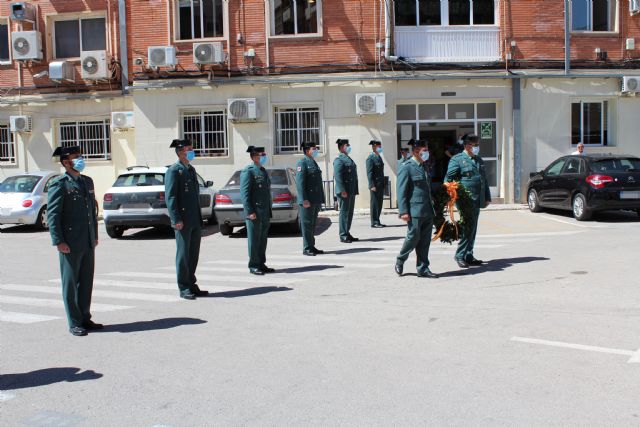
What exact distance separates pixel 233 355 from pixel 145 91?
16.4 metres

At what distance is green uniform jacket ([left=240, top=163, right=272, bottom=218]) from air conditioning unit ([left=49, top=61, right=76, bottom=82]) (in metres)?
13.8

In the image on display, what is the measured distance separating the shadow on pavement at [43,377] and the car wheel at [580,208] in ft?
42.1

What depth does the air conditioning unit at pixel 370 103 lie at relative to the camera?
65.7 ft

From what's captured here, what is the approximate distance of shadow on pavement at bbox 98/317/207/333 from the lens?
23.8 feet

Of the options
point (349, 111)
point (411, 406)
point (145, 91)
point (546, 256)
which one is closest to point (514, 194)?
point (349, 111)

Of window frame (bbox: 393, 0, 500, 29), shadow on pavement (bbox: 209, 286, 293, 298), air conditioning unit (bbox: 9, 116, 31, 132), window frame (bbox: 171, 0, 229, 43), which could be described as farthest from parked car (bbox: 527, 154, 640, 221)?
air conditioning unit (bbox: 9, 116, 31, 132)

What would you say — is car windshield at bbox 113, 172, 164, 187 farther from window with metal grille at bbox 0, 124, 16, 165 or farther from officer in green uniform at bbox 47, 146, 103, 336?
window with metal grille at bbox 0, 124, 16, 165

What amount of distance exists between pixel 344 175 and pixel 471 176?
12.8 feet

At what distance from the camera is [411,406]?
4793mm

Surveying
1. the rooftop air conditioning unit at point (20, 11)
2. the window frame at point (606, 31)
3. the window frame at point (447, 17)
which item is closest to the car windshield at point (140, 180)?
the window frame at point (447, 17)

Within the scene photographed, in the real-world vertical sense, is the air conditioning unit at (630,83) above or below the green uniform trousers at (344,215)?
above

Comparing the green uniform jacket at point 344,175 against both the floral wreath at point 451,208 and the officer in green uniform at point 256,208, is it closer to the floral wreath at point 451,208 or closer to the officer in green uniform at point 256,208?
the officer in green uniform at point 256,208

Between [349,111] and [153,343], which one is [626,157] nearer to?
[349,111]

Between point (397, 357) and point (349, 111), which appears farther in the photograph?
point (349, 111)
